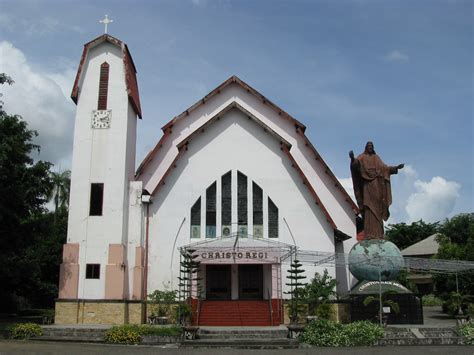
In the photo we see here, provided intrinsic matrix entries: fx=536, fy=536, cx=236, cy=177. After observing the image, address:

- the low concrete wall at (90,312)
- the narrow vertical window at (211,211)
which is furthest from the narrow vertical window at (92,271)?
the narrow vertical window at (211,211)

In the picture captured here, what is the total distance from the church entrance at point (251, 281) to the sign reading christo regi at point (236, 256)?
1419mm

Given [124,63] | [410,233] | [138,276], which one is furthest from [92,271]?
[410,233]

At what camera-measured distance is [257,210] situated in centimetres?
2516

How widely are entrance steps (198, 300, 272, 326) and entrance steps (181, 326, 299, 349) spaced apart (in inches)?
150

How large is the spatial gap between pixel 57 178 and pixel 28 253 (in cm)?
1692

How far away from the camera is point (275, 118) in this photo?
2836cm

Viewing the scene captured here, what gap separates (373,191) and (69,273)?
12939mm

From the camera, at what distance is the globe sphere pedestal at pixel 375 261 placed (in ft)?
→ 67.0

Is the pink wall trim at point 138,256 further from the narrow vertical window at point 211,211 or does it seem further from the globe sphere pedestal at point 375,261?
the globe sphere pedestal at point 375,261

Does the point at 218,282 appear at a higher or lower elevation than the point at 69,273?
lower

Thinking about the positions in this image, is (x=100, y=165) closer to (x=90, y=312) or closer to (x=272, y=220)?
(x=90, y=312)

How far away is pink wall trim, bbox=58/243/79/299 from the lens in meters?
22.0

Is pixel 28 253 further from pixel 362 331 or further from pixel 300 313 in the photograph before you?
pixel 362 331

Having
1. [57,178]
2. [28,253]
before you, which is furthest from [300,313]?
[57,178]
